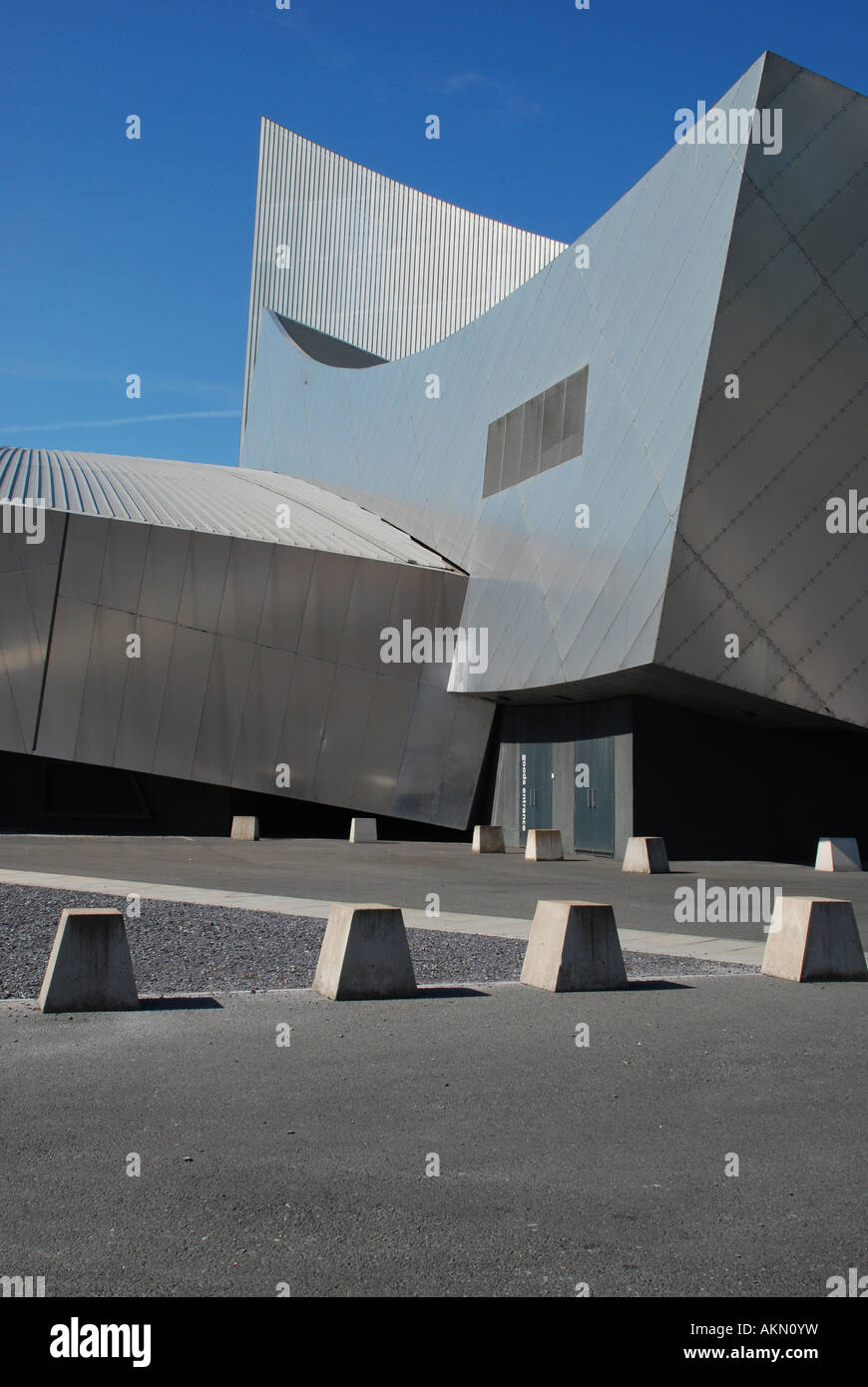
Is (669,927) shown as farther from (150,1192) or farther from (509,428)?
(509,428)

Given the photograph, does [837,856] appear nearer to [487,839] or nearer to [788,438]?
[788,438]

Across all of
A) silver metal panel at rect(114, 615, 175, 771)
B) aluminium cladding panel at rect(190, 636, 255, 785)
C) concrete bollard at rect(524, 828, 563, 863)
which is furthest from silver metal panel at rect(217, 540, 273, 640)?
concrete bollard at rect(524, 828, 563, 863)

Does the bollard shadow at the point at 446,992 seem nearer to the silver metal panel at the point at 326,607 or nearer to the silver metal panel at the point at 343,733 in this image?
the silver metal panel at the point at 326,607

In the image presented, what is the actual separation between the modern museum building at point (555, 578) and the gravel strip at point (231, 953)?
37.5 feet

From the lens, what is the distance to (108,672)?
96.6ft

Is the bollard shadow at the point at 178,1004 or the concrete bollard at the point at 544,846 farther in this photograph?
the concrete bollard at the point at 544,846

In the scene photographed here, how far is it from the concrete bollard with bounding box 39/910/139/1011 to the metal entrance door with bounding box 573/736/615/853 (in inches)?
771

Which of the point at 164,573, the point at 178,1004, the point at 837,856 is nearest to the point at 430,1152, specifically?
the point at 178,1004

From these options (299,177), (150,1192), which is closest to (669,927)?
(150,1192)

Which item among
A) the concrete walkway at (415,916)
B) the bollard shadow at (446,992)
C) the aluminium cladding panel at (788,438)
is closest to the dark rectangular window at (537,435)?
the aluminium cladding panel at (788,438)

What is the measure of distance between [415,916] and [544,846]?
12.7 metres

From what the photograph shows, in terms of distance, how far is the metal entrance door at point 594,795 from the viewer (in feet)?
89.9

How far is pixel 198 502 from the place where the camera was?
3422 centimetres

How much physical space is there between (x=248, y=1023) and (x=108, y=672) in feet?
73.8
